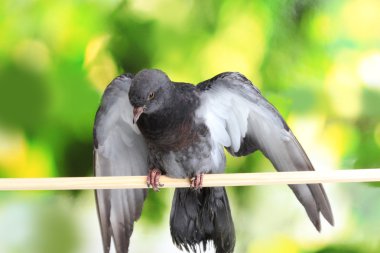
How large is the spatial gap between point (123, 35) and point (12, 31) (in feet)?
1.26

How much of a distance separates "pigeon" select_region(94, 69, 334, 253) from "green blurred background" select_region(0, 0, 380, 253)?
14cm

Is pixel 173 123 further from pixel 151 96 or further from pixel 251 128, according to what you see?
pixel 251 128

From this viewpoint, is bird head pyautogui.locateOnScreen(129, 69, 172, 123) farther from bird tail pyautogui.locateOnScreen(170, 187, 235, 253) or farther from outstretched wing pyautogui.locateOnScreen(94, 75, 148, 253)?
bird tail pyautogui.locateOnScreen(170, 187, 235, 253)

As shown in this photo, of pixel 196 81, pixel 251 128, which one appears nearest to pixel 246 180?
pixel 251 128

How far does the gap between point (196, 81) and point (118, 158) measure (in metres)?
0.39

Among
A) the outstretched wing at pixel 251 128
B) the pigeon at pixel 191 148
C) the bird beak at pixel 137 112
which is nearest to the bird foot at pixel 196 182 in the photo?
the pigeon at pixel 191 148

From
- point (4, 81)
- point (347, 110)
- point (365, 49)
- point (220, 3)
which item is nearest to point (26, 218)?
point (4, 81)

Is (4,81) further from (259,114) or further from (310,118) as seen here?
(310,118)

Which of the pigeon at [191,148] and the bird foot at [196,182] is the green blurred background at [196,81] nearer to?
the pigeon at [191,148]

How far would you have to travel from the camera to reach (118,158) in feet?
5.12

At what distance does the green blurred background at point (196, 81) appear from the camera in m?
1.70

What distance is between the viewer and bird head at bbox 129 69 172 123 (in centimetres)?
125

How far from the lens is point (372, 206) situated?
1.72m

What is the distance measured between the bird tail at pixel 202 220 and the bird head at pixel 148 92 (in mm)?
373
